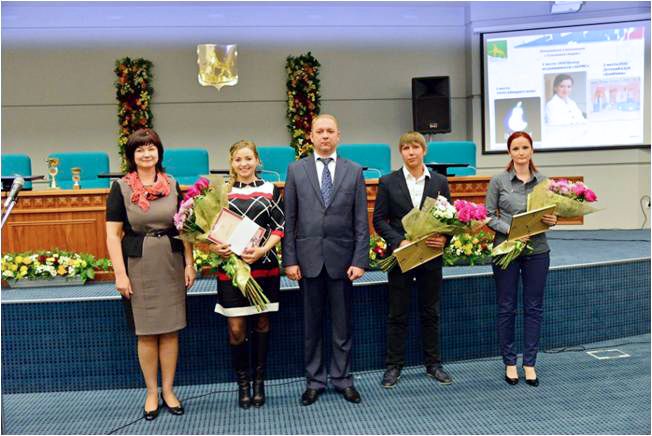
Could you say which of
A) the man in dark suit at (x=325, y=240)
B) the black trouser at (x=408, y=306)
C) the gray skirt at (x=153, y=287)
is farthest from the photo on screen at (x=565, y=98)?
the gray skirt at (x=153, y=287)

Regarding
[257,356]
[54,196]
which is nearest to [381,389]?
[257,356]

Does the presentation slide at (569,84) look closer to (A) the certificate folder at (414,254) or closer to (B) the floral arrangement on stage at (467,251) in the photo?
(B) the floral arrangement on stage at (467,251)

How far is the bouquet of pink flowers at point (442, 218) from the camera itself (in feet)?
9.15

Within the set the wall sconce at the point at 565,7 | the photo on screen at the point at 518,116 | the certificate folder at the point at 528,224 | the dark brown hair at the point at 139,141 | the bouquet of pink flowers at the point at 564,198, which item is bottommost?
the certificate folder at the point at 528,224

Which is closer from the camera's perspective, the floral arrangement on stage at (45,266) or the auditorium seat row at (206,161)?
the floral arrangement on stage at (45,266)

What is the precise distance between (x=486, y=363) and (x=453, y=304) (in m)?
0.38

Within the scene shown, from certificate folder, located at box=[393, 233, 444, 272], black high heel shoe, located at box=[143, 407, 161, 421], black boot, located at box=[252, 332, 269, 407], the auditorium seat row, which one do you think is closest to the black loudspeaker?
the auditorium seat row

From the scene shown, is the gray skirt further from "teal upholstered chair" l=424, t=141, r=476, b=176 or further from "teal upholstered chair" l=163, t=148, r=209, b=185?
"teal upholstered chair" l=424, t=141, r=476, b=176

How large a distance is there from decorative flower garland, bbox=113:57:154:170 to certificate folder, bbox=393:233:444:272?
575cm

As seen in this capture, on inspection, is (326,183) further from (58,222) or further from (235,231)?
(58,222)

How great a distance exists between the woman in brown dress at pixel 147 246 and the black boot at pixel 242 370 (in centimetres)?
31

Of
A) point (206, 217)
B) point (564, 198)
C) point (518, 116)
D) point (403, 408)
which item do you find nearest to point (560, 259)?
point (564, 198)

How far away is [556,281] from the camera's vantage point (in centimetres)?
371

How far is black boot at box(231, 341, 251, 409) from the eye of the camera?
2809mm
